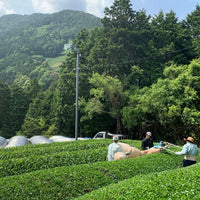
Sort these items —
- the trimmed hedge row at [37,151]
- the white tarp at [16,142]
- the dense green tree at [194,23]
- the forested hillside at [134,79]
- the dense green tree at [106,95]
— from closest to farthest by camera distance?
the trimmed hedge row at [37,151] → the forested hillside at [134,79] → the white tarp at [16,142] → the dense green tree at [106,95] → the dense green tree at [194,23]

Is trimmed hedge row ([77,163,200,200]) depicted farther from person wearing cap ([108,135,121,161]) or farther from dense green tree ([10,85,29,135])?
dense green tree ([10,85,29,135])

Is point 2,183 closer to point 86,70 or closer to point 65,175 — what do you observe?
point 65,175

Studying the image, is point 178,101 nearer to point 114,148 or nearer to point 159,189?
point 114,148

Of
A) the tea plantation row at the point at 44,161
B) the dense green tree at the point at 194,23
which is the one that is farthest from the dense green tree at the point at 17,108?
the tea plantation row at the point at 44,161

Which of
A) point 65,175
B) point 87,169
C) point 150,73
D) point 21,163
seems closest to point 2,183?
point 65,175

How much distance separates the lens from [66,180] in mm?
6492

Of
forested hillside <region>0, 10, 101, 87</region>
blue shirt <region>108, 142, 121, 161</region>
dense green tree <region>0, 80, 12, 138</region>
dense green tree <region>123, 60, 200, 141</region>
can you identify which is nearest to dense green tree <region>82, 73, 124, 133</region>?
dense green tree <region>123, 60, 200, 141</region>

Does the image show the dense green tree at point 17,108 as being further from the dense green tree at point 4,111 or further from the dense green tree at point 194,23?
the dense green tree at point 194,23

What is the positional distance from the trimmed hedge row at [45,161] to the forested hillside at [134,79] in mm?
12201

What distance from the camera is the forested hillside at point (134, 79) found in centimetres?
2247

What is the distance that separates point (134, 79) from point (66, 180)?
27.1 meters

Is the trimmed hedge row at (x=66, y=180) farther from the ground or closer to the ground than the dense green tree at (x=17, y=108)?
farther from the ground

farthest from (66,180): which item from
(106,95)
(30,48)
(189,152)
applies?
(30,48)

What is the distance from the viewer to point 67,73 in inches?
1443
